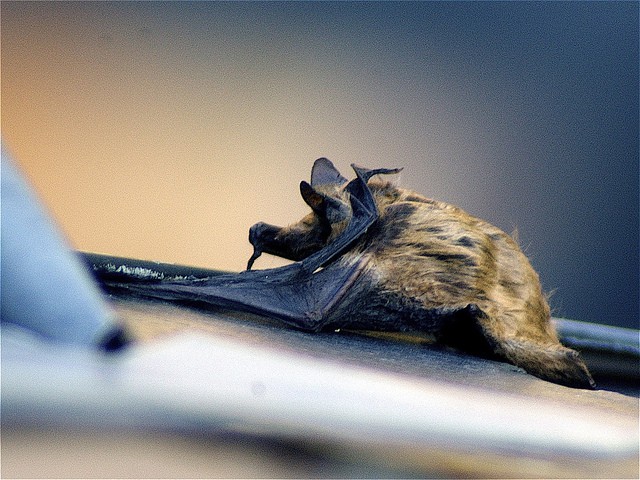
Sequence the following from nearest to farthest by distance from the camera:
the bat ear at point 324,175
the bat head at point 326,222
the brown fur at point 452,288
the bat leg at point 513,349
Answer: the bat leg at point 513,349
the brown fur at point 452,288
the bat head at point 326,222
the bat ear at point 324,175

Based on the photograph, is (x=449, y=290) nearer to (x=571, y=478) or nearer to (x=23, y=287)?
(x=571, y=478)

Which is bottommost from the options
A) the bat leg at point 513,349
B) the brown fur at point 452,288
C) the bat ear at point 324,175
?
the bat leg at point 513,349

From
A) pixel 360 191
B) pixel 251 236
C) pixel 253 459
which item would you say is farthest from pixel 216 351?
pixel 251 236

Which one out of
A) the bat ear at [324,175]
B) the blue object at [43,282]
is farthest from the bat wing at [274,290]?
the blue object at [43,282]

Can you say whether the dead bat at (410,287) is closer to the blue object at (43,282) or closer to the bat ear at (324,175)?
the bat ear at (324,175)

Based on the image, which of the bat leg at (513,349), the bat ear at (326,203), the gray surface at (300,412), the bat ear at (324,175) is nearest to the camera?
the gray surface at (300,412)

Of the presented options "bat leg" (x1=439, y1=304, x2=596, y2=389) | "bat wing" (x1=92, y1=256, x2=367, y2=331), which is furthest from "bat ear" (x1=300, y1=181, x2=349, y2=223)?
"bat leg" (x1=439, y1=304, x2=596, y2=389)

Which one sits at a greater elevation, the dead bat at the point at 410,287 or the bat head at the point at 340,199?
the bat head at the point at 340,199

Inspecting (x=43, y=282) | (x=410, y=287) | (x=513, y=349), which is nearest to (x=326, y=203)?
(x=410, y=287)

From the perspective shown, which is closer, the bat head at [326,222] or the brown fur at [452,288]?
the brown fur at [452,288]
